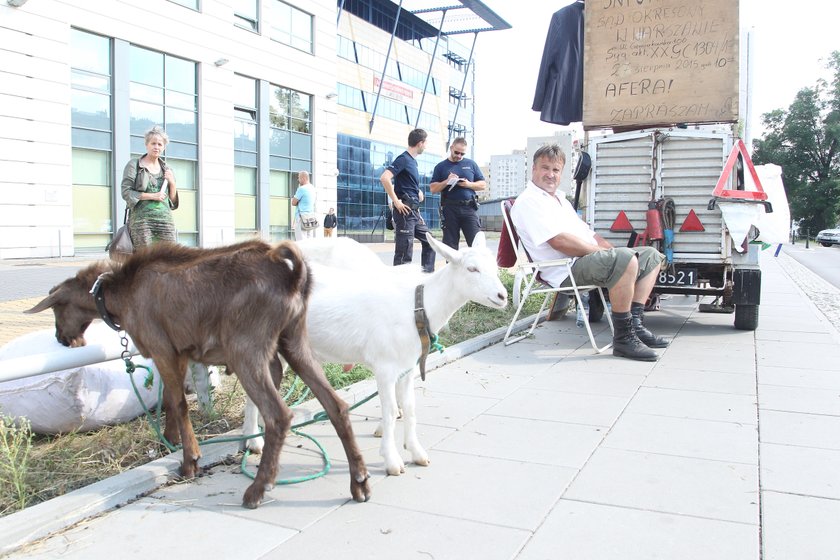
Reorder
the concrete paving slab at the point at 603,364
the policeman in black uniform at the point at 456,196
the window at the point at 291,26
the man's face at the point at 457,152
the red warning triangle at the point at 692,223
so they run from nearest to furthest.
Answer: the concrete paving slab at the point at 603,364, the red warning triangle at the point at 692,223, the policeman in black uniform at the point at 456,196, the man's face at the point at 457,152, the window at the point at 291,26

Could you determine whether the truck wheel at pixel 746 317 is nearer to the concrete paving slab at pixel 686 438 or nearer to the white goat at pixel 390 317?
the concrete paving slab at pixel 686 438

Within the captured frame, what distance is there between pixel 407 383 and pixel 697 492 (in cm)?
152

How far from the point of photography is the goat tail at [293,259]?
3120mm

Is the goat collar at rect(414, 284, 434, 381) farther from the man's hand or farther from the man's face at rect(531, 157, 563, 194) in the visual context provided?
the man's hand

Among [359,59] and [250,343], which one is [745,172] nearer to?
[250,343]

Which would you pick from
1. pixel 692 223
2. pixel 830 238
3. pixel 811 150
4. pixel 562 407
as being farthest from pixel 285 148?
pixel 811 150

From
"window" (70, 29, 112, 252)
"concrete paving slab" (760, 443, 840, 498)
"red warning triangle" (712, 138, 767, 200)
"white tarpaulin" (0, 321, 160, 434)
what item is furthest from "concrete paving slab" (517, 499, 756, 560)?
"window" (70, 29, 112, 252)

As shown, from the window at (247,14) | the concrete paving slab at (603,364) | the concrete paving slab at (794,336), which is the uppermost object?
the window at (247,14)

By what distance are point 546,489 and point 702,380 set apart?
2823mm

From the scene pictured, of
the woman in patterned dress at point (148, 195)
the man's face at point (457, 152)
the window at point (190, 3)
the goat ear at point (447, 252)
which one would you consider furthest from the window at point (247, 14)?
the goat ear at point (447, 252)

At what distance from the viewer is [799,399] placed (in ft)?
16.6

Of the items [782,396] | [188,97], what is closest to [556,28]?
[782,396]

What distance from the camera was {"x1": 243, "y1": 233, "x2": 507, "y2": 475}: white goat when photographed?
3602 mm

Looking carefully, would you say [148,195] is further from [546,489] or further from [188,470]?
[546,489]
